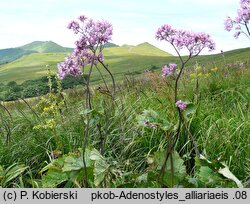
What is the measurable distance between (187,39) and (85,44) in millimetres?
1217

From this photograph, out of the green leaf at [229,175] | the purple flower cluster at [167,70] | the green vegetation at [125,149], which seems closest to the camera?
the green leaf at [229,175]

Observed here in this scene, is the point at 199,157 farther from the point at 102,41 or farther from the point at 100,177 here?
the point at 102,41

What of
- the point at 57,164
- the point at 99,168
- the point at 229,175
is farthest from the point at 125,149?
the point at 229,175

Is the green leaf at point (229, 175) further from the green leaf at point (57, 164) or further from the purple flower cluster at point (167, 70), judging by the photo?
the green leaf at point (57, 164)

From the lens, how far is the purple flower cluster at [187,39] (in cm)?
476

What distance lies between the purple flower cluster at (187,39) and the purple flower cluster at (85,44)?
65cm

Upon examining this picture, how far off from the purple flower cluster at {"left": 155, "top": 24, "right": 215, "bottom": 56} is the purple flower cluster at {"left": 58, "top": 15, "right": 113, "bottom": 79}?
0.65m

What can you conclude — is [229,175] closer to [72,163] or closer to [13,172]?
[72,163]

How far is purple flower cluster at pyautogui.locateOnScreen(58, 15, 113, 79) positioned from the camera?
503 centimetres

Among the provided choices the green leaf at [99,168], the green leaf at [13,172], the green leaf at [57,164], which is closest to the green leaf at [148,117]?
the green leaf at [99,168]

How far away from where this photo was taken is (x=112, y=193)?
3.80 m

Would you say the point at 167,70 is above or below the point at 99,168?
above

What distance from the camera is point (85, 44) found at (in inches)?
199

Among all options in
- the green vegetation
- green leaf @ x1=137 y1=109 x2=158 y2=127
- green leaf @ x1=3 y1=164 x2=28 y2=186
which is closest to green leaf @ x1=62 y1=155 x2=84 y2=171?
the green vegetation
